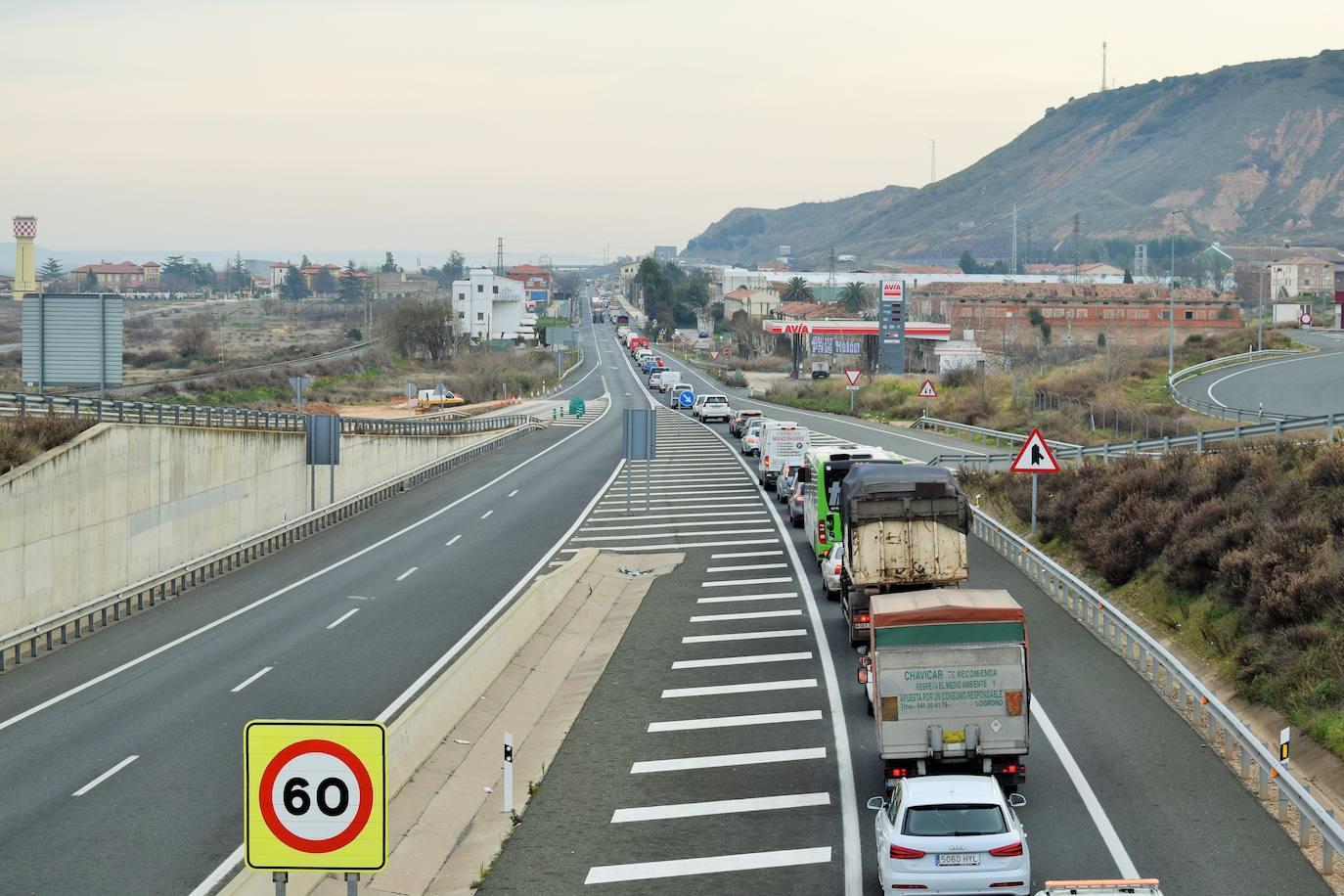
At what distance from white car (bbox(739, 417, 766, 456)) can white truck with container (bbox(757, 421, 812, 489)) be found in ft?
32.7

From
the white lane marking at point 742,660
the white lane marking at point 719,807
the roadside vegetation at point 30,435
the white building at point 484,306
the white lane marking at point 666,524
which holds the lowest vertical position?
the white lane marking at point 719,807

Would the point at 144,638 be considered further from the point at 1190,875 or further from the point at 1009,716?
the point at 1190,875

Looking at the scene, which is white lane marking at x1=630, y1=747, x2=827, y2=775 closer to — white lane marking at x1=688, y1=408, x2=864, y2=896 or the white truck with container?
white lane marking at x1=688, y1=408, x2=864, y2=896

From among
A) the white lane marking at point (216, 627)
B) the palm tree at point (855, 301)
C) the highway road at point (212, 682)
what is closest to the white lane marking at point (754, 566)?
the highway road at point (212, 682)

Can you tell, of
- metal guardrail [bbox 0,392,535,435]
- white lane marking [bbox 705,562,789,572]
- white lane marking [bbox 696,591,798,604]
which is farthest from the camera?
metal guardrail [bbox 0,392,535,435]

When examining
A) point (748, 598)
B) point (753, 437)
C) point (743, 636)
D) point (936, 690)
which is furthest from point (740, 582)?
point (753, 437)

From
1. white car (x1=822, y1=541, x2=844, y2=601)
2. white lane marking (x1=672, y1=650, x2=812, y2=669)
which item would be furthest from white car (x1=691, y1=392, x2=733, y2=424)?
white lane marking (x1=672, y1=650, x2=812, y2=669)

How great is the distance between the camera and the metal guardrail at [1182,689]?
1452cm

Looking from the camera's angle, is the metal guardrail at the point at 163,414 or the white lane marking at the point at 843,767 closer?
the white lane marking at the point at 843,767

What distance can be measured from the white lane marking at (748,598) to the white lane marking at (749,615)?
114 centimetres

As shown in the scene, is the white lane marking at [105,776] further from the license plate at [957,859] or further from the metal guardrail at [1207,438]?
the metal guardrail at [1207,438]

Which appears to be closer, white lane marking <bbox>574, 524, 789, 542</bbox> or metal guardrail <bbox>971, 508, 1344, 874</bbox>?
metal guardrail <bbox>971, 508, 1344, 874</bbox>

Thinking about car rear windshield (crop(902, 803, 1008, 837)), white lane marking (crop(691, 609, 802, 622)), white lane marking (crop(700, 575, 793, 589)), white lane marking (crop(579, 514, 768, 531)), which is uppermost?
car rear windshield (crop(902, 803, 1008, 837))

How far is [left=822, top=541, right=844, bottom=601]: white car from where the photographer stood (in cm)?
2834
